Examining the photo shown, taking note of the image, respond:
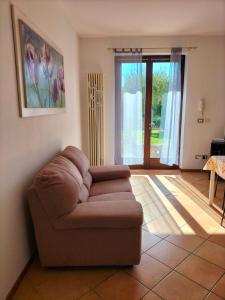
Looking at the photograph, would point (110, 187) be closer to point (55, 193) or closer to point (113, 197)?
point (113, 197)

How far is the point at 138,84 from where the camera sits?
428 cm

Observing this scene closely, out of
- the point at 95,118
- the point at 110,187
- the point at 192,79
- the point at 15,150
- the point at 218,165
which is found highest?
the point at 192,79

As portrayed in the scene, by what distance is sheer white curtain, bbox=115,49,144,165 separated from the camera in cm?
424

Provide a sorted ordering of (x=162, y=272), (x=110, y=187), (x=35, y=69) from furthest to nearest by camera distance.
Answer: (x=110, y=187)
(x=35, y=69)
(x=162, y=272)

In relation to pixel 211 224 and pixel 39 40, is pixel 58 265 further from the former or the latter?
pixel 39 40

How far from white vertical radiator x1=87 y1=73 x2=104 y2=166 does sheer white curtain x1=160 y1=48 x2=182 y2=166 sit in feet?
4.09

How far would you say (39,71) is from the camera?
212cm

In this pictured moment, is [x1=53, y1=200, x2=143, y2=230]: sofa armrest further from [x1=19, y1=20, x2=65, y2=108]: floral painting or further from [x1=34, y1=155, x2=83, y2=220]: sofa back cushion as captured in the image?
[x1=19, y1=20, x2=65, y2=108]: floral painting

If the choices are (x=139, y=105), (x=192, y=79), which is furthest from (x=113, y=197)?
(x=192, y=79)

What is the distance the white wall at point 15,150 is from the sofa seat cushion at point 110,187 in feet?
2.11

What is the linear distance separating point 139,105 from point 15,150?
312cm

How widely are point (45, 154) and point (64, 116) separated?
3.12 feet

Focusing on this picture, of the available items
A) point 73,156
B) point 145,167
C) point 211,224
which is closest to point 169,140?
point 145,167

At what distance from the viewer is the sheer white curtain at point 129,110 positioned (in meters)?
4.24
